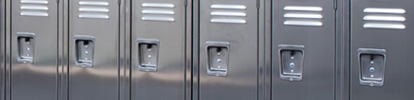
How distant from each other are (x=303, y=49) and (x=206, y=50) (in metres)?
0.58

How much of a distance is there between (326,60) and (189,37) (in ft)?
2.70

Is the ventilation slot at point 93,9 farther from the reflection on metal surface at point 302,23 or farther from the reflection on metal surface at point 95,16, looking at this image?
the reflection on metal surface at point 302,23

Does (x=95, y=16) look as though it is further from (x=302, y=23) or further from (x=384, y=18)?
(x=384, y=18)

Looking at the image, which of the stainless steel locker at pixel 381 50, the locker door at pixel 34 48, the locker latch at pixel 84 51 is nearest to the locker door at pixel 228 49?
the stainless steel locker at pixel 381 50

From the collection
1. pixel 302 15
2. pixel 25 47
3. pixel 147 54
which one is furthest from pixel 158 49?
pixel 25 47

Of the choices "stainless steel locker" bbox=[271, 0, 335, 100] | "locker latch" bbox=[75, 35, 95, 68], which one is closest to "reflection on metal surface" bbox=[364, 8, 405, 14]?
"stainless steel locker" bbox=[271, 0, 335, 100]

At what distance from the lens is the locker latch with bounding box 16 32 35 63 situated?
4.41 metres

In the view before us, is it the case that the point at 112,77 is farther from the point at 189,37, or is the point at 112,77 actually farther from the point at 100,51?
the point at 189,37

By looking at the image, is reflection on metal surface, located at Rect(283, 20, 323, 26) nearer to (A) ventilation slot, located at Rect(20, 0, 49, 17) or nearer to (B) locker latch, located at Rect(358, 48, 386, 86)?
(B) locker latch, located at Rect(358, 48, 386, 86)

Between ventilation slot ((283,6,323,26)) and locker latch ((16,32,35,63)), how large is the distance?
178cm

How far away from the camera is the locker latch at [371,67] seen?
11.3ft

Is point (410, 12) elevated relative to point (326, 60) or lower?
elevated

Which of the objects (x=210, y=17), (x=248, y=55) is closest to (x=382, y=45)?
(x=248, y=55)

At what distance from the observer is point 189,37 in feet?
12.7
